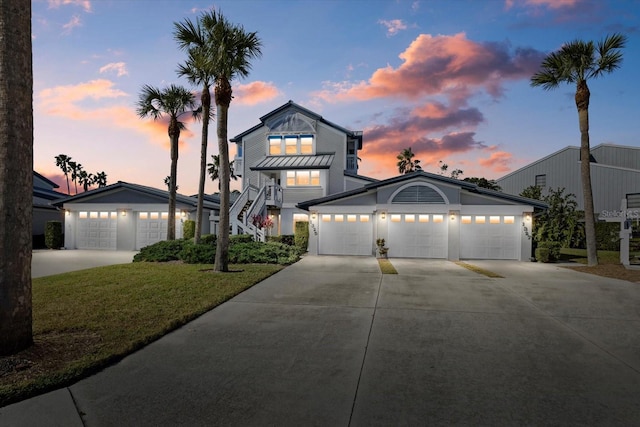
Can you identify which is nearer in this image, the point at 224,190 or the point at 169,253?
the point at 224,190

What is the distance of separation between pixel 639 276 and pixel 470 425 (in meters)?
14.8

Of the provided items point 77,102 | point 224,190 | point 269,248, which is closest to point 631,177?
point 269,248

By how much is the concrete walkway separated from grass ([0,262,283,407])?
0.32 m

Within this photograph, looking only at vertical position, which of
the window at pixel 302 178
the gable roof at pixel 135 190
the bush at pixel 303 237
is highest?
the window at pixel 302 178

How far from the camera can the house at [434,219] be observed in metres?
18.0

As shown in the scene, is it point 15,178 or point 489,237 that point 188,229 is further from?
point 489,237

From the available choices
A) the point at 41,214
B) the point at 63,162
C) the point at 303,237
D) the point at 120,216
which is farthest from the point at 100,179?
the point at 303,237

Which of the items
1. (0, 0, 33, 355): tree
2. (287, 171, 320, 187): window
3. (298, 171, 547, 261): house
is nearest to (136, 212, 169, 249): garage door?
(287, 171, 320, 187): window

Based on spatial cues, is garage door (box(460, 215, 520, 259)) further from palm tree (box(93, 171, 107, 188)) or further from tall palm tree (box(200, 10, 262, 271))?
palm tree (box(93, 171, 107, 188))

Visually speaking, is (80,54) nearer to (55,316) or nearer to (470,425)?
(55,316)

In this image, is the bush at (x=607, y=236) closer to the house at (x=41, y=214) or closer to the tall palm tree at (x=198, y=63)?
the tall palm tree at (x=198, y=63)

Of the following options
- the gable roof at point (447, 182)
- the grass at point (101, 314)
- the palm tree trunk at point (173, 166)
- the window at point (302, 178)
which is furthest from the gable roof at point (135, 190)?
the gable roof at point (447, 182)

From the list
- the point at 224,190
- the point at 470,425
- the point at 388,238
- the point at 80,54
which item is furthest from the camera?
the point at 388,238

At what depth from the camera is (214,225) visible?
24844 millimetres
